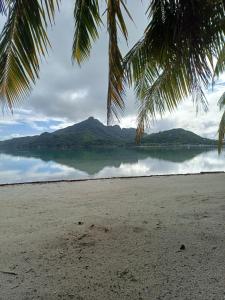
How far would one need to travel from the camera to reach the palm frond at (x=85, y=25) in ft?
7.75

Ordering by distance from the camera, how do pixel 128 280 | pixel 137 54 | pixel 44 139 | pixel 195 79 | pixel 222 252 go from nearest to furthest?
pixel 128 280 < pixel 195 79 < pixel 222 252 < pixel 137 54 < pixel 44 139

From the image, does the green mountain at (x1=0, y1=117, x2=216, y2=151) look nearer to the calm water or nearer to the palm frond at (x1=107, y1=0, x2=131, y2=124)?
the calm water

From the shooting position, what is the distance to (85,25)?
97.9 inches

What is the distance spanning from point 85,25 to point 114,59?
0.55 metres

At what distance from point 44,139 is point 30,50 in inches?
3272

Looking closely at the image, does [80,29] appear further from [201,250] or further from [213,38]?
[201,250]

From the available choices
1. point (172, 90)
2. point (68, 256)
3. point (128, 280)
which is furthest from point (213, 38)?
point (68, 256)

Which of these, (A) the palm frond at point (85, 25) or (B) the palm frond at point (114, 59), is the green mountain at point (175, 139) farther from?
(B) the palm frond at point (114, 59)

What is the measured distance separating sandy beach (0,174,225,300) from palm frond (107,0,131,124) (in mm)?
1167

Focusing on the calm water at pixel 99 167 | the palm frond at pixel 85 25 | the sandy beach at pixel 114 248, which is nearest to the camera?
the sandy beach at pixel 114 248

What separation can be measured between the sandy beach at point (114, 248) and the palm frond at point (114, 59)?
117cm

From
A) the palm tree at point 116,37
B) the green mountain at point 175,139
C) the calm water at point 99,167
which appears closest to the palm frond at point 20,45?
the palm tree at point 116,37

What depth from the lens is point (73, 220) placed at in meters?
3.38

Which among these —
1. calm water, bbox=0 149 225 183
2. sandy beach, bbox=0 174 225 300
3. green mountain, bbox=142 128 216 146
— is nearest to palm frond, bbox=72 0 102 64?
sandy beach, bbox=0 174 225 300
